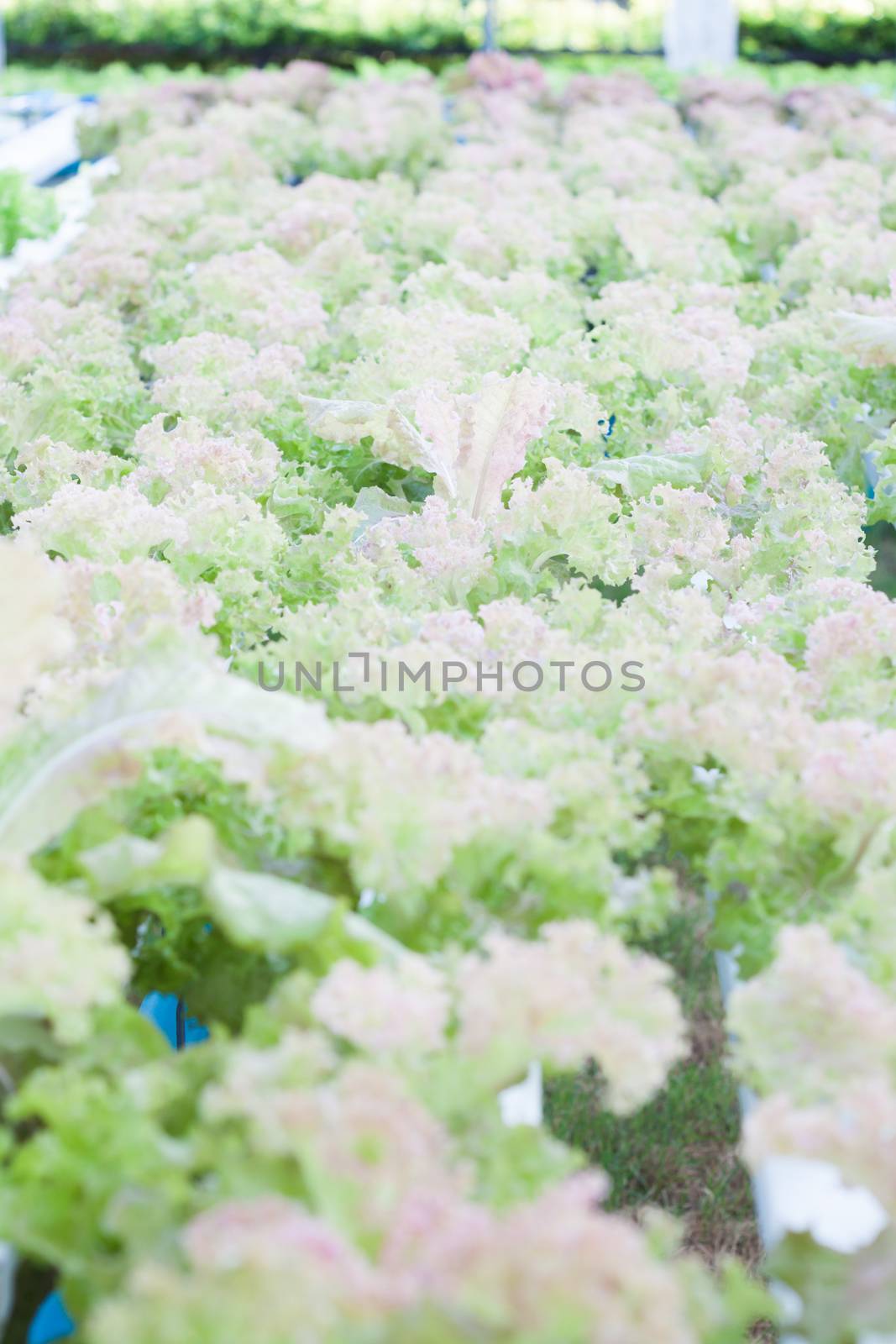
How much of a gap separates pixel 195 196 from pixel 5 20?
43.8ft

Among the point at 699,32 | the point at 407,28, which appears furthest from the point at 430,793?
the point at 407,28

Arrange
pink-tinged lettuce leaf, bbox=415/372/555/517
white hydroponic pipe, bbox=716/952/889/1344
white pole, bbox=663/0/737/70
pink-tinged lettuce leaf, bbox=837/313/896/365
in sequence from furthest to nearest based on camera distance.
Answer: white pole, bbox=663/0/737/70
pink-tinged lettuce leaf, bbox=837/313/896/365
pink-tinged lettuce leaf, bbox=415/372/555/517
white hydroponic pipe, bbox=716/952/889/1344

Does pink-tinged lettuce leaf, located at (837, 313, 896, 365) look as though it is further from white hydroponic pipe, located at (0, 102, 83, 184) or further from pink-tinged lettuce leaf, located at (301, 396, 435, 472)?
white hydroponic pipe, located at (0, 102, 83, 184)

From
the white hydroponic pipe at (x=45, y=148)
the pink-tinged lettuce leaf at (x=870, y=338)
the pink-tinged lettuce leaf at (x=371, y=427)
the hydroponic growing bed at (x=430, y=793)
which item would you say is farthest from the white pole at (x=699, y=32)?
the pink-tinged lettuce leaf at (x=371, y=427)

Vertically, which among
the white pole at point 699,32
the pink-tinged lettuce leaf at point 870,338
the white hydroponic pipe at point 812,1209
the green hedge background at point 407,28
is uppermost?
the pink-tinged lettuce leaf at point 870,338

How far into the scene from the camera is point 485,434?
2.59 metres

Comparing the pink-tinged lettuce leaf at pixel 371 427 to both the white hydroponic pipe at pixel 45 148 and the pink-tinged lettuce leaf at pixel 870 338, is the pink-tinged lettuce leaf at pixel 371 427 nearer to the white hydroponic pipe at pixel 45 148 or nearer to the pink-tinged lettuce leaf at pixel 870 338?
the pink-tinged lettuce leaf at pixel 870 338

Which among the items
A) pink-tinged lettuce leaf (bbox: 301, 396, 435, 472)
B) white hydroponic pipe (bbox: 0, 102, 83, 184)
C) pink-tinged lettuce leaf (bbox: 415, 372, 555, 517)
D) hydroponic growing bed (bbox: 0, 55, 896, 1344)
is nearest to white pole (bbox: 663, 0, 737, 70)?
white hydroponic pipe (bbox: 0, 102, 83, 184)

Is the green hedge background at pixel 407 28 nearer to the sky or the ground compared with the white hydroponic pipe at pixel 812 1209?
nearer to the ground

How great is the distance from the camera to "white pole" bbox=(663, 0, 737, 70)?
1092cm

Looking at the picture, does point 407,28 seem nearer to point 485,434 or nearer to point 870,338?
point 870,338

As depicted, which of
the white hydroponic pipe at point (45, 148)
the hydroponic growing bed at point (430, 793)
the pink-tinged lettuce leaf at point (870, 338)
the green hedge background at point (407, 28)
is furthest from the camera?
the green hedge background at point (407, 28)

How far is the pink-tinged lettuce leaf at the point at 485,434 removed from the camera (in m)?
2.56

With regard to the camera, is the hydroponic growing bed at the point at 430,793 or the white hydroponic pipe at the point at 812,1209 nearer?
the hydroponic growing bed at the point at 430,793
